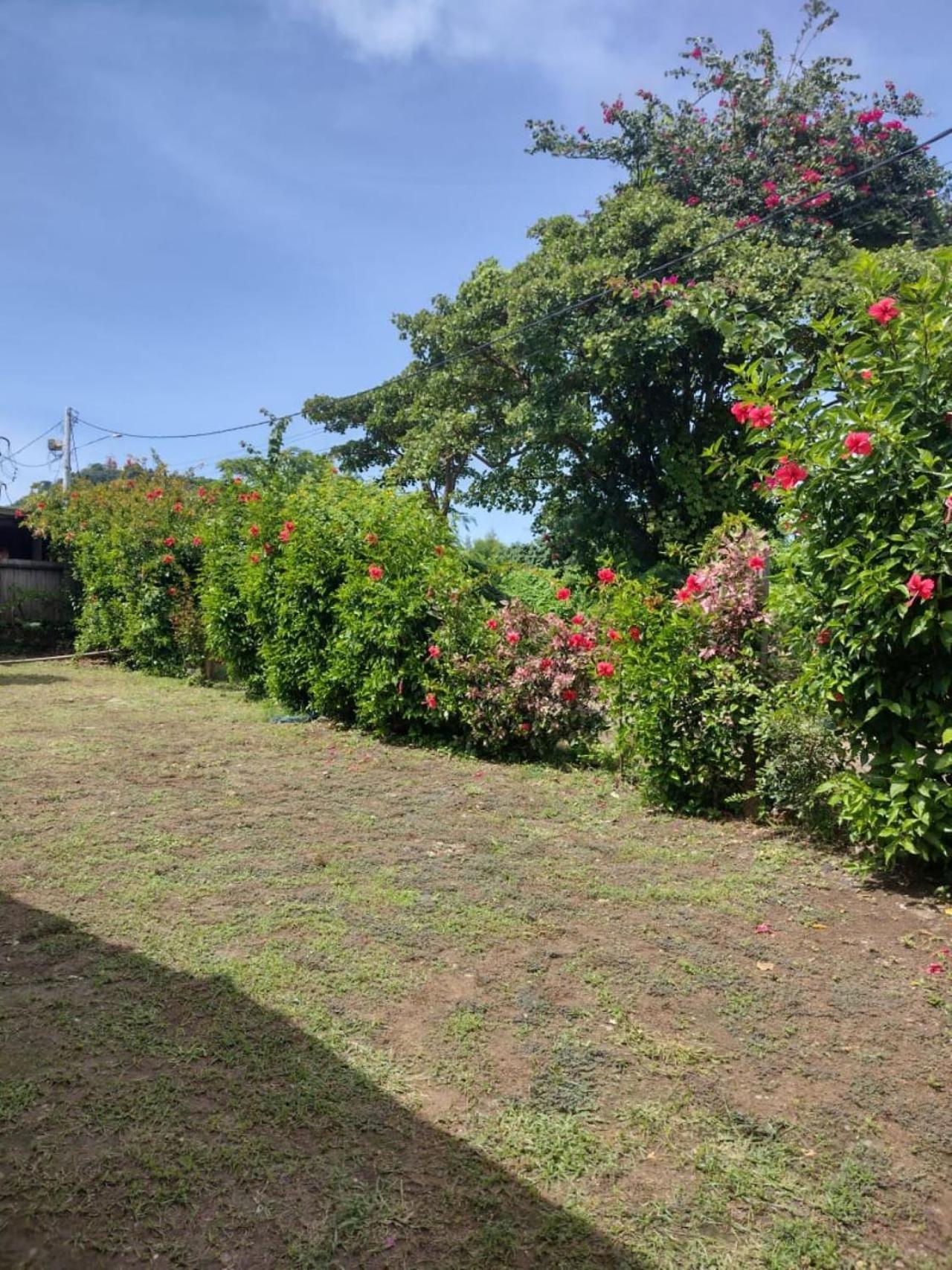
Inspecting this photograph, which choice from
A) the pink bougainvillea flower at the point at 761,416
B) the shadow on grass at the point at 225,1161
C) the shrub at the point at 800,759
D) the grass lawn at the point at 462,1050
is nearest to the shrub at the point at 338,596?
the grass lawn at the point at 462,1050

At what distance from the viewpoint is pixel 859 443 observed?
3.68 m

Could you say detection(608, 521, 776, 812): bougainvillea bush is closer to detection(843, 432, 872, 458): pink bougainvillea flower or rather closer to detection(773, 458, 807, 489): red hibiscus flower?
detection(773, 458, 807, 489): red hibiscus flower

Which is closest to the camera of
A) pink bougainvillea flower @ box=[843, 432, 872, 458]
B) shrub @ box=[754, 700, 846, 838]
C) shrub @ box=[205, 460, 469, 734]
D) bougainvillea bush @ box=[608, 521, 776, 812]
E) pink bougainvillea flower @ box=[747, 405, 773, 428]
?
pink bougainvillea flower @ box=[843, 432, 872, 458]

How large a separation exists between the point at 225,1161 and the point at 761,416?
357cm

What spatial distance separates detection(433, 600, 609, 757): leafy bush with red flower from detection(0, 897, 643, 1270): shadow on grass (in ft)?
13.1

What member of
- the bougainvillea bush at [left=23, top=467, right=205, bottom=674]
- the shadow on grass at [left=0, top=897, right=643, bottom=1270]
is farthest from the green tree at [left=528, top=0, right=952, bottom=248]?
the shadow on grass at [left=0, top=897, right=643, bottom=1270]

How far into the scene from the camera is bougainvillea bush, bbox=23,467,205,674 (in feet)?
39.7

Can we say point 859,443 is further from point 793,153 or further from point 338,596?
point 793,153

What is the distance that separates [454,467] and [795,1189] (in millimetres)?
18339

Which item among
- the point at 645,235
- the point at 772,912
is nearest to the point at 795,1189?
the point at 772,912

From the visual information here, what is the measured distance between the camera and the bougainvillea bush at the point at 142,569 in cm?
1210

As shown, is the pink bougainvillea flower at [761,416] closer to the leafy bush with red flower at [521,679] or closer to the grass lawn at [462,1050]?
the grass lawn at [462,1050]

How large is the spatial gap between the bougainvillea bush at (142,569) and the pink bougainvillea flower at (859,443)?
9000 mm

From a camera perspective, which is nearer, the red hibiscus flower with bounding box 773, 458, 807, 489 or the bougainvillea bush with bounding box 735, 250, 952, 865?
the bougainvillea bush with bounding box 735, 250, 952, 865
